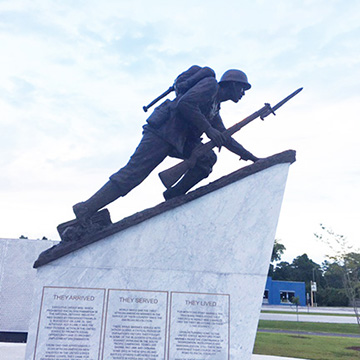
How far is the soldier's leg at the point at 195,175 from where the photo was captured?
18.9ft

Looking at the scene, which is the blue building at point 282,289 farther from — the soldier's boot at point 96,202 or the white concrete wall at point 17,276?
the soldier's boot at point 96,202

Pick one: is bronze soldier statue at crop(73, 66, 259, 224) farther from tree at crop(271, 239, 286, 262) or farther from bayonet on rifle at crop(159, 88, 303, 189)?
tree at crop(271, 239, 286, 262)

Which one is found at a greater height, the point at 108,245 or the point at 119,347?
the point at 108,245

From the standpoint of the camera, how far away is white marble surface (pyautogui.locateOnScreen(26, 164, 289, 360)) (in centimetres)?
468

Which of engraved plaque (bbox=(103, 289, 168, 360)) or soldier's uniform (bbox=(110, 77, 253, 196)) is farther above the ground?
soldier's uniform (bbox=(110, 77, 253, 196))

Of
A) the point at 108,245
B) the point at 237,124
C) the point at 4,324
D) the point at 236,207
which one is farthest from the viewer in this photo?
the point at 4,324

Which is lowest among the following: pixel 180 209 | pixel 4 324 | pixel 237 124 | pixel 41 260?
pixel 4 324

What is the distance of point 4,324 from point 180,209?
36.7 feet

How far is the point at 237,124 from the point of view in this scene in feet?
19.3

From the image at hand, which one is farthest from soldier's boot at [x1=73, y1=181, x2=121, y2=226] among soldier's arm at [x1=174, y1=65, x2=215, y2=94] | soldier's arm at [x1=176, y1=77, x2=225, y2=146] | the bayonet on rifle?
soldier's arm at [x1=174, y1=65, x2=215, y2=94]

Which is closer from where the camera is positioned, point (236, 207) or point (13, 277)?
point (236, 207)

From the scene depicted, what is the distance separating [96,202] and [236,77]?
2587 mm

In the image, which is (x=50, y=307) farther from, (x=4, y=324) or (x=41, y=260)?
(x=4, y=324)

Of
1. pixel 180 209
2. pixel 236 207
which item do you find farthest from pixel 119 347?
pixel 236 207
